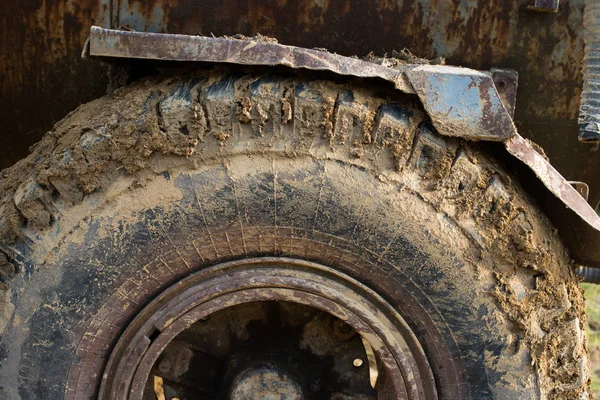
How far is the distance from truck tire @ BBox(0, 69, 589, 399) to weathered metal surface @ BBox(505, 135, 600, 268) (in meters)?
0.10

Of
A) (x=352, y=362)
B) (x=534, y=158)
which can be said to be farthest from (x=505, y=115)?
(x=352, y=362)

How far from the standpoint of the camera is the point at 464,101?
1684 millimetres

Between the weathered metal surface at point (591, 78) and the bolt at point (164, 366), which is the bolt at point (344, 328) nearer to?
the bolt at point (164, 366)

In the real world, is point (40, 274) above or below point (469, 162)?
below

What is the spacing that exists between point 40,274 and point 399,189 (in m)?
0.88

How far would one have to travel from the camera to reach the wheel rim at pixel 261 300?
1.74 m

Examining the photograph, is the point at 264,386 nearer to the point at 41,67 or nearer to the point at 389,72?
the point at 389,72

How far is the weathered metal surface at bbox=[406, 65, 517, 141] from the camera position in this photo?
5.52 ft

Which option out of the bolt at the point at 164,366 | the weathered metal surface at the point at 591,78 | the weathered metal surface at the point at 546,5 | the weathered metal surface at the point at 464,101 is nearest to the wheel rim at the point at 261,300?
the bolt at the point at 164,366

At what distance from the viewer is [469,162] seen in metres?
1.75

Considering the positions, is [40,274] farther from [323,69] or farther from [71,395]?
[323,69]

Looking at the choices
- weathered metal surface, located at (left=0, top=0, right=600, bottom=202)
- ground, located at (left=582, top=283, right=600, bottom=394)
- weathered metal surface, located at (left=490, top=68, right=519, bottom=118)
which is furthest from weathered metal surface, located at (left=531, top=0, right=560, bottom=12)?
ground, located at (left=582, top=283, right=600, bottom=394)

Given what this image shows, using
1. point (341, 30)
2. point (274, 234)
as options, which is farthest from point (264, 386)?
point (341, 30)

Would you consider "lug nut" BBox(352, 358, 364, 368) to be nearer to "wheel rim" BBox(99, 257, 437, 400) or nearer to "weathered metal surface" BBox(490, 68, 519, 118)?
"wheel rim" BBox(99, 257, 437, 400)
